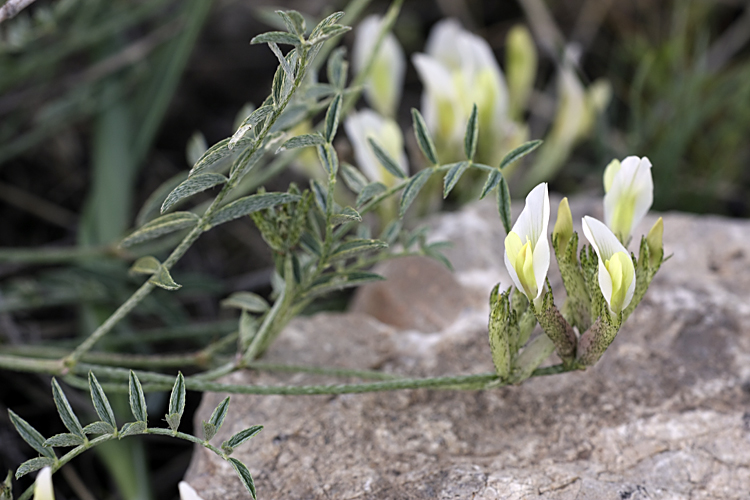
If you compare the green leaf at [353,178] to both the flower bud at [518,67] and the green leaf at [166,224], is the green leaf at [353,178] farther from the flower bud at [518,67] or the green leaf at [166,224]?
the flower bud at [518,67]

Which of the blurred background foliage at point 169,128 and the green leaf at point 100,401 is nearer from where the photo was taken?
the green leaf at point 100,401

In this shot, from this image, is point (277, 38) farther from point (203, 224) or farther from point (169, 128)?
point (169, 128)

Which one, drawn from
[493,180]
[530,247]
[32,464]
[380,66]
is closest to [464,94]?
[380,66]

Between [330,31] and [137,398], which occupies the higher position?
[330,31]

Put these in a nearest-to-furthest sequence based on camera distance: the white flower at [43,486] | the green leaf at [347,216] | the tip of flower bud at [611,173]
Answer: the white flower at [43,486]
the green leaf at [347,216]
the tip of flower bud at [611,173]

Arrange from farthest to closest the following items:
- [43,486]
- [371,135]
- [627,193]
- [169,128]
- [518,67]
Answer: [169,128]
[518,67]
[371,135]
[627,193]
[43,486]

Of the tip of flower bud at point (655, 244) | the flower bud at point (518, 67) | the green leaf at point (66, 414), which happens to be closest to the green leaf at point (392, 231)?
the tip of flower bud at point (655, 244)
